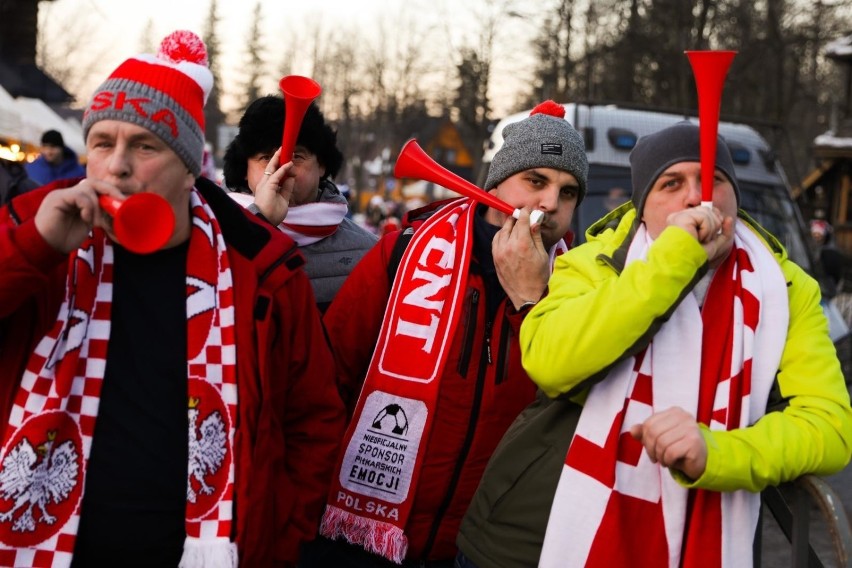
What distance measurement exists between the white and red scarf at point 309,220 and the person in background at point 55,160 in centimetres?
779

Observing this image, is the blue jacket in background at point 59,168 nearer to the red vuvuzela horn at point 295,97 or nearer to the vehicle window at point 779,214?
the vehicle window at point 779,214

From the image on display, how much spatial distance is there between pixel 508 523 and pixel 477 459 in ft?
1.32

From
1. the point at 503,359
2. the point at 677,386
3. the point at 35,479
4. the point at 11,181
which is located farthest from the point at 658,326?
the point at 11,181

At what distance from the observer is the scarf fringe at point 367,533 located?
2639mm

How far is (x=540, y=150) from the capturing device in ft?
9.23

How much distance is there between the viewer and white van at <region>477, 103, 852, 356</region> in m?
6.36

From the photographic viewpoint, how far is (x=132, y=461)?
2.08 metres

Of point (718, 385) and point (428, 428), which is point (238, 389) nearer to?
point (428, 428)

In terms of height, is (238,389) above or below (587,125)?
below

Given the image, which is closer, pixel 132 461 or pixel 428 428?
pixel 132 461

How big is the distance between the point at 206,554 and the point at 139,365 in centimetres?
44

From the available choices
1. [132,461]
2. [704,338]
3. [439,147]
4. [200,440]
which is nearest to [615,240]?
[704,338]

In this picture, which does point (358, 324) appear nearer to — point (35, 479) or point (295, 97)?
point (295, 97)

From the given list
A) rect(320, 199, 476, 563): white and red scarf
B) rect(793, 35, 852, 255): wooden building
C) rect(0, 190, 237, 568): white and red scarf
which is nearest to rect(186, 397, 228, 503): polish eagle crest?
rect(0, 190, 237, 568): white and red scarf
